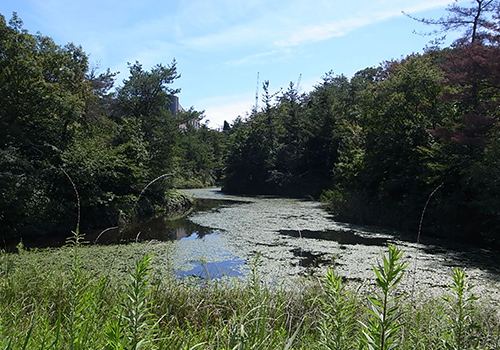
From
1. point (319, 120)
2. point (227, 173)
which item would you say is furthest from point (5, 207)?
point (227, 173)

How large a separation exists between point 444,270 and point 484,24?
24.2 feet

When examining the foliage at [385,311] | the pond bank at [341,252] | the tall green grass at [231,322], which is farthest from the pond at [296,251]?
the foliage at [385,311]

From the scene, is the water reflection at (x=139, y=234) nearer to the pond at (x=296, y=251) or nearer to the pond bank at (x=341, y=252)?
the pond at (x=296, y=251)

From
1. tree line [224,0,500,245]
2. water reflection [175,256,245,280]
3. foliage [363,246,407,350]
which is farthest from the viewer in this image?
tree line [224,0,500,245]

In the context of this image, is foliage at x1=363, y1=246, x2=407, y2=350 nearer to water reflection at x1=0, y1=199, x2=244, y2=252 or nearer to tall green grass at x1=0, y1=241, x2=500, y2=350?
tall green grass at x1=0, y1=241, x2=500, y2=350

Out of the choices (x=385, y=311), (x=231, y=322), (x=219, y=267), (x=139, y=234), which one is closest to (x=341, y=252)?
(x=219, y=267)

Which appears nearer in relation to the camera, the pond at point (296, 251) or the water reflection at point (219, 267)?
the pond at point (296, 251)

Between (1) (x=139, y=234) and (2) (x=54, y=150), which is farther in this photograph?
(2) (x=54, y=150)

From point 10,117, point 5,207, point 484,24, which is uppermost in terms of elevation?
point 484,24

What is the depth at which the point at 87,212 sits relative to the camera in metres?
11.4

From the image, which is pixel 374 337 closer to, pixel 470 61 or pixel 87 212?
pixel 470 61

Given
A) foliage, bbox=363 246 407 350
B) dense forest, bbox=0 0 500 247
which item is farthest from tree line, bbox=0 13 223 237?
foliage, bbox=363 246 407 350

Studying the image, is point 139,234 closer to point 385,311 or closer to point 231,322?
point 231,322

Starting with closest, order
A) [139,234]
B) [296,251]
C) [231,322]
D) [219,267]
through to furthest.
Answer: [231,322]
[219,267]
[296,251]
[139,234]
